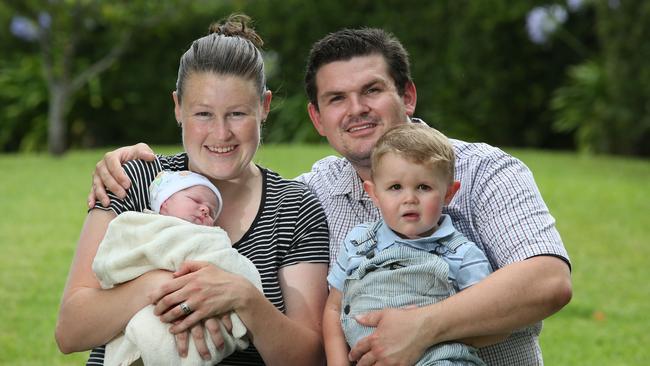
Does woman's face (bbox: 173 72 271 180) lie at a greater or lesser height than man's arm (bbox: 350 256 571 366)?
greater

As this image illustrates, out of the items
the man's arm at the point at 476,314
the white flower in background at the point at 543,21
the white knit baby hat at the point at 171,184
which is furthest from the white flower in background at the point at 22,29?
the man's arm at the point at 476,314

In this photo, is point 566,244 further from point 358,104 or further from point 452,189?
point 452,189

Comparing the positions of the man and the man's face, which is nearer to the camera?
the man

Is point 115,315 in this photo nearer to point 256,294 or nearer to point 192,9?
→ point 256,294

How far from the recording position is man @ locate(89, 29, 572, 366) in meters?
2.99

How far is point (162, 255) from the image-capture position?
301 centimetres

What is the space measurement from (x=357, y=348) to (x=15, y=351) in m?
3.34

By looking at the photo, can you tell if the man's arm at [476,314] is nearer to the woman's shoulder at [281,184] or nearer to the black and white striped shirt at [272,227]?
the black and white striped shirt at [272,227]

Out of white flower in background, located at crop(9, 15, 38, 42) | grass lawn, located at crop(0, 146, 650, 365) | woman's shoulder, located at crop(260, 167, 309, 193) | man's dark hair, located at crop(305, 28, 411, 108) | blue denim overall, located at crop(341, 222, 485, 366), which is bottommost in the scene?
grass lawn, located at crop(0, 146, 650, 365)

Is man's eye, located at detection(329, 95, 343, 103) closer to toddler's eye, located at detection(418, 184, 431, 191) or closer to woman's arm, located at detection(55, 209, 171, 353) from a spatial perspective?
toddler's eye, located at detection(418, 184, 431, 191)

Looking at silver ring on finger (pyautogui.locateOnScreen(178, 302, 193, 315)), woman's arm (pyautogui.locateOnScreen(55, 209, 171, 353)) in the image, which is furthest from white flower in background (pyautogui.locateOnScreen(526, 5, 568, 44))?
silver ring on finger (pyautogui.locateOnScreen(178, 302, 193, 315))

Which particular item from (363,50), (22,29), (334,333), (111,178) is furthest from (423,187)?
(22,29)

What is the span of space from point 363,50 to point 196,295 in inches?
47.9

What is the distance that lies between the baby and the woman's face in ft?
0.70
